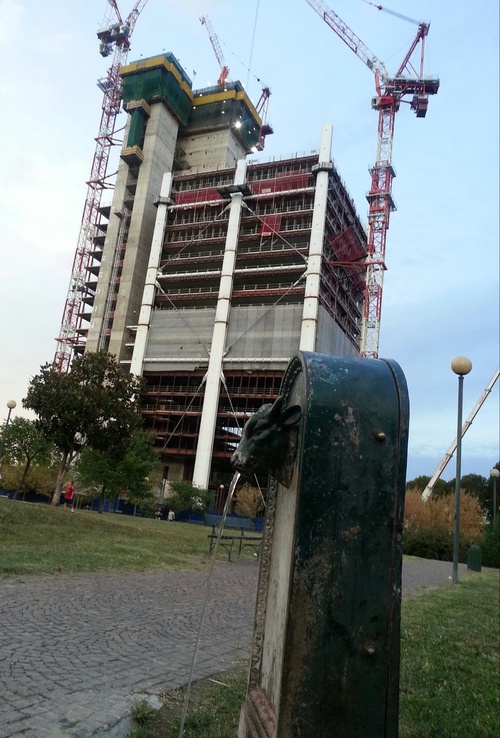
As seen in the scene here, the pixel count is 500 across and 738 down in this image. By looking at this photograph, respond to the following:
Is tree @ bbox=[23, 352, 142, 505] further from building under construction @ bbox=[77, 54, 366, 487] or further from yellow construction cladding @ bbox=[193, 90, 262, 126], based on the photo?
yellow construction cladding @ bbox=[193, 90, 262, 126]

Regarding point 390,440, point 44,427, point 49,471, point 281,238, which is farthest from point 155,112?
point 390,440

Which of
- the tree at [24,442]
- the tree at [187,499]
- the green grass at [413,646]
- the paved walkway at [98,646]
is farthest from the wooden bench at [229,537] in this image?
the tree at [187,499]

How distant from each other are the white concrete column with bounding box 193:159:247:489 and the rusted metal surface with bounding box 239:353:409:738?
55076mm

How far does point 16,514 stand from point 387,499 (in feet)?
54.2

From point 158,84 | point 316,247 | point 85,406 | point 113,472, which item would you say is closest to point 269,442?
point 85,406

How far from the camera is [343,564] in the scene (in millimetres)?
2184

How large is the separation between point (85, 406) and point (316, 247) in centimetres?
4110

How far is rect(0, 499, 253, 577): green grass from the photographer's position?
995cm

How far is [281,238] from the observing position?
2504 inches

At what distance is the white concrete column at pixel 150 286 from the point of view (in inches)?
2554

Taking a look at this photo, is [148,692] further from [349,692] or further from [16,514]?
[16,514]

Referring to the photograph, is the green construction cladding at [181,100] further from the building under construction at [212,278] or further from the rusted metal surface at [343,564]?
the rusted metal surface at [343,564]

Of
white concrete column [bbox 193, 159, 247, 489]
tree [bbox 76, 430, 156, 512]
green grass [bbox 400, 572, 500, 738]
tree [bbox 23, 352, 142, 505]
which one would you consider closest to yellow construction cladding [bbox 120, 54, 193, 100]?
white concrete column [bbox 193, 159, 247, 489]

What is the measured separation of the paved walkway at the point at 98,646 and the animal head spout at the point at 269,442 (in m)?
1.91
